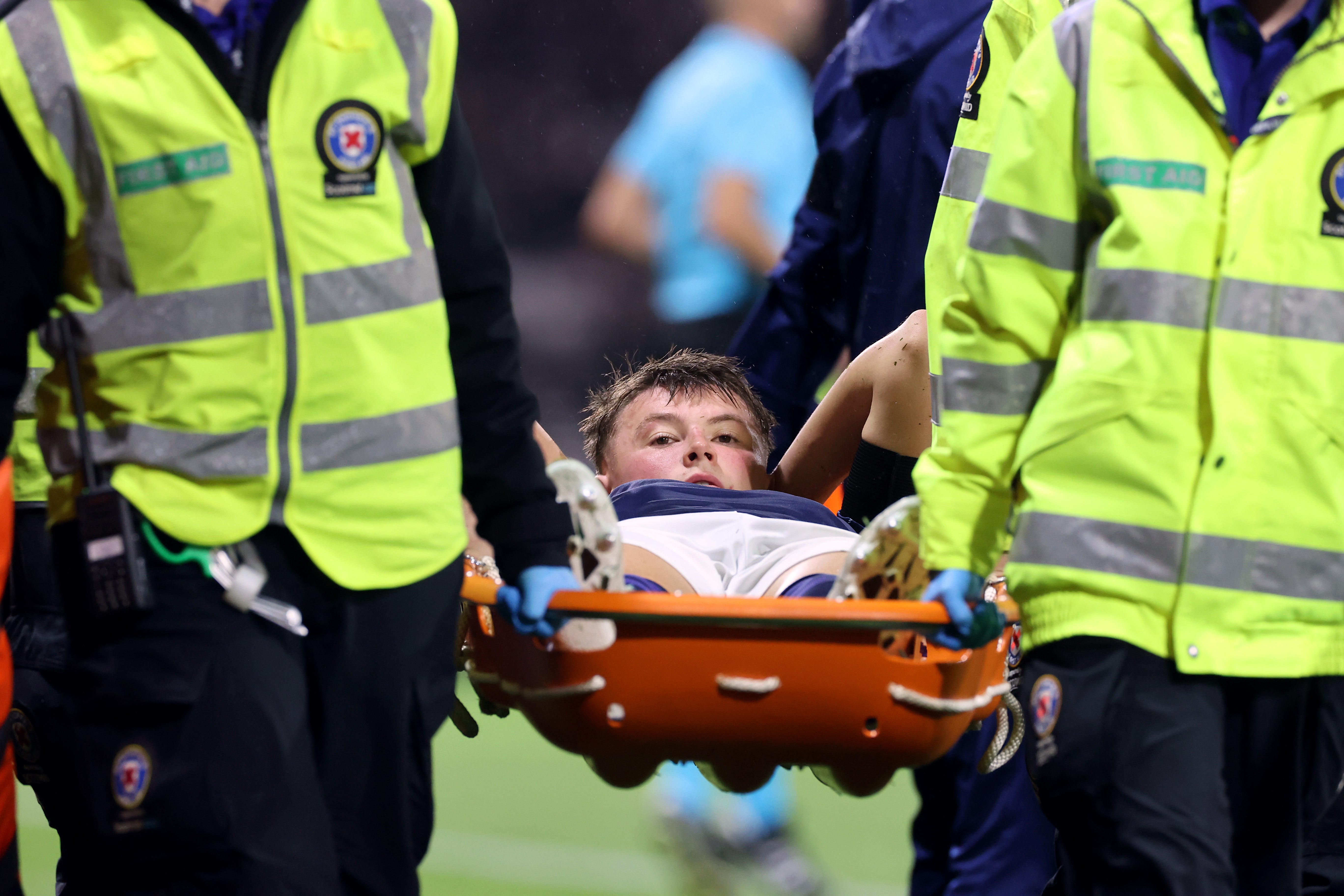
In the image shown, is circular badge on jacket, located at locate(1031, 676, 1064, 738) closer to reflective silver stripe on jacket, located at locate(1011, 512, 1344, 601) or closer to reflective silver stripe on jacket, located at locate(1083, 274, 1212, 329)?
reflective silver stripe on jacket, located at locate(1011, 512, 1344, 601)

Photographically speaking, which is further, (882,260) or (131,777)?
(882,260)

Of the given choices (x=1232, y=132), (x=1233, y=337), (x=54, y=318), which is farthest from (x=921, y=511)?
(x=54, y=318)

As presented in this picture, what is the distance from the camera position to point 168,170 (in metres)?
1.73

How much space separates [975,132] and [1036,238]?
0.90 m

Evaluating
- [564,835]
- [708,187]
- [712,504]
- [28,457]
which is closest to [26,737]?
[28,457]

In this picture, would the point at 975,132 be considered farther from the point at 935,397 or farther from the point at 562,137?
the point at 562,137

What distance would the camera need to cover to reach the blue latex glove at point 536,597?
6.89 feet

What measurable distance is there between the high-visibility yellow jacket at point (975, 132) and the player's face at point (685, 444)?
23.6 inches

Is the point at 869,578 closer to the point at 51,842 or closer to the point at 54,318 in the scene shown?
the point at 54,318

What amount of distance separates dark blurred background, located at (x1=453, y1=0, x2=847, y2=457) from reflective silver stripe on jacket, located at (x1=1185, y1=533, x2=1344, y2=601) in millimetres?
3325

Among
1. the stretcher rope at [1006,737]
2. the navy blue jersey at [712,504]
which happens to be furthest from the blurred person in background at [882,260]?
the stretcher rope at [1006,737]

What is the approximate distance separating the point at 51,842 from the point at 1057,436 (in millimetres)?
3221

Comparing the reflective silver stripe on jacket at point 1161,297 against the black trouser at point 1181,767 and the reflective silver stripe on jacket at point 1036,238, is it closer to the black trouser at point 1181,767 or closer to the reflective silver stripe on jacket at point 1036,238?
the reflective silver stripe on jacket at point 1036,238

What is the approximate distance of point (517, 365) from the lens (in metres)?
2.04
